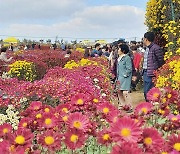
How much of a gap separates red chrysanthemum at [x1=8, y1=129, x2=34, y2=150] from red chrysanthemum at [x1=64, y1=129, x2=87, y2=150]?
156 millimetres

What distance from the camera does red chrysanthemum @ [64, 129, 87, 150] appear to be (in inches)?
75.8

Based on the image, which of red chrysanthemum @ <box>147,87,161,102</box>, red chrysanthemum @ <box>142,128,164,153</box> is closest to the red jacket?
red chrysanthemum @ <box>147,87,161,102</box>

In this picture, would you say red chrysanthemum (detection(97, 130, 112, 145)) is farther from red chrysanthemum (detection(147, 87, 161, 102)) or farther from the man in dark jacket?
the man in dark jacket

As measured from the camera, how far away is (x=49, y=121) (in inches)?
87.6

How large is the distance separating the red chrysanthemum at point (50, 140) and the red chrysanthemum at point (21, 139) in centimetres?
7

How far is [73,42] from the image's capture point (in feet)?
120

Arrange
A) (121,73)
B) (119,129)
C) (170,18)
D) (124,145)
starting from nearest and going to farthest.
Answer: (124,145)
(119,129)
(121,73)
(170,18)

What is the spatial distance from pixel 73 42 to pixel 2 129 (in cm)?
3437

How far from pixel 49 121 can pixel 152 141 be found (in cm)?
62

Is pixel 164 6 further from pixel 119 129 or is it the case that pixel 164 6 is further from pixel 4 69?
pixel 119 129

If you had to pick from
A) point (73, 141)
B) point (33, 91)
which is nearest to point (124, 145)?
point (73, 141)

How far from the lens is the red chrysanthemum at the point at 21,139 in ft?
6.27

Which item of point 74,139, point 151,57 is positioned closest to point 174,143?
point 74,139

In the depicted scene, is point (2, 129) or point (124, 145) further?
point (2, 129)
